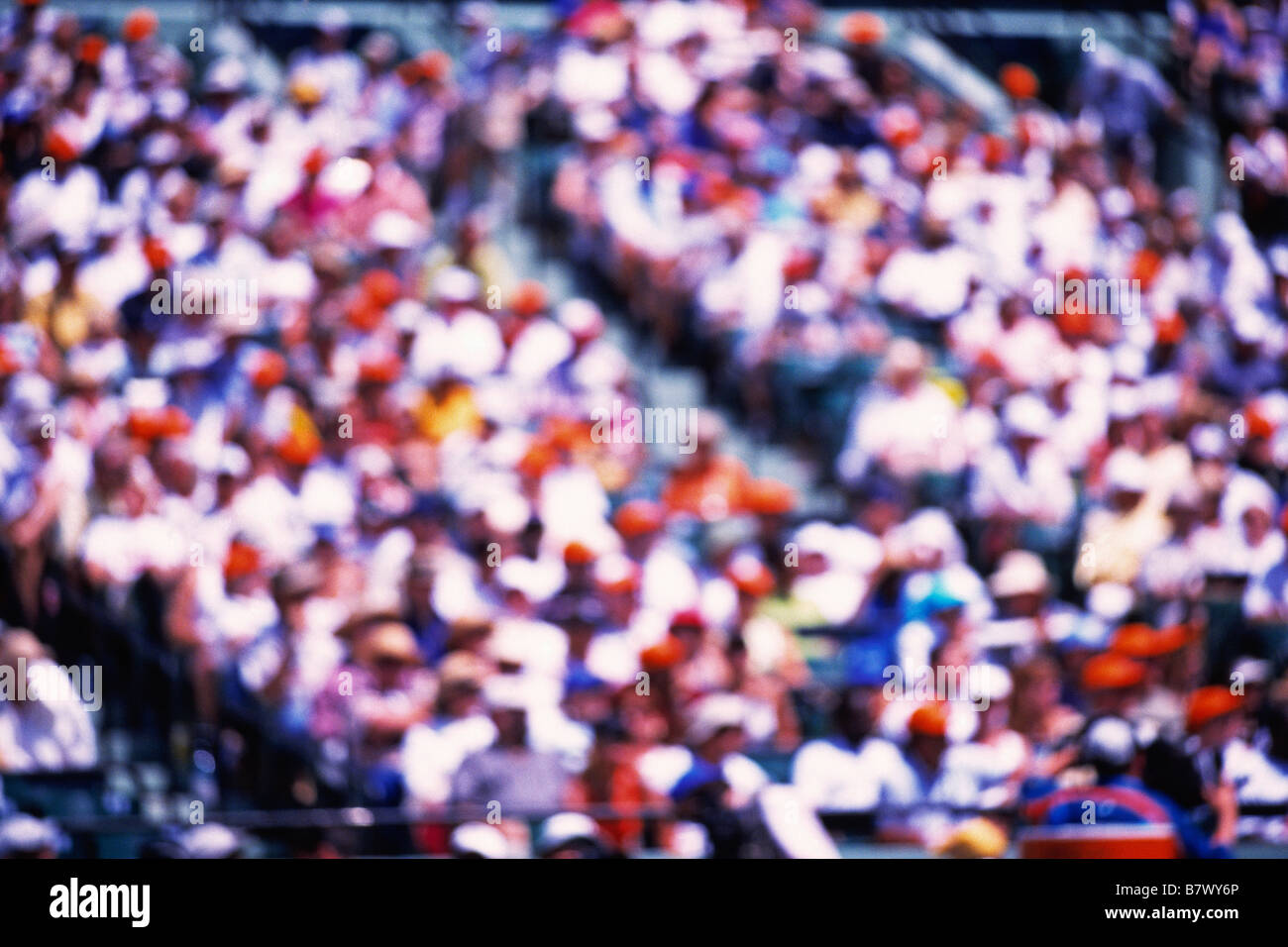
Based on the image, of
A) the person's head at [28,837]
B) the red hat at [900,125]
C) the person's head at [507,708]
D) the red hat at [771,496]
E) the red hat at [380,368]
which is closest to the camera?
the person's head at [28,837]

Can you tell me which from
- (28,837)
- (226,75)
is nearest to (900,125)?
(226,75)

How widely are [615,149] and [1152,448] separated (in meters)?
1.07

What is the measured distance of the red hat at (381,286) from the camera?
3.13 m

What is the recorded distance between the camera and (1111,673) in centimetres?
291

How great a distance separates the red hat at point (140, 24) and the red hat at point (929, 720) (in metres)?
1.73

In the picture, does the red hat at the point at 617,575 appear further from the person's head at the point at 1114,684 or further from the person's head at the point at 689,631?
the person's head at the point at 1114,684

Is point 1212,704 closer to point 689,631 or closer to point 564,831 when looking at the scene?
point 689,631

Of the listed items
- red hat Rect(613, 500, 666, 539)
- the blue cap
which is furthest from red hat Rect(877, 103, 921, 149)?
the blue cap

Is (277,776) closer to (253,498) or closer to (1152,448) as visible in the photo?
(253,498)

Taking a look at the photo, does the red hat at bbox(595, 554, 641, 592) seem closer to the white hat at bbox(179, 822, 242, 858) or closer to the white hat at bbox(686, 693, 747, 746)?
the white hat at bbox(686, 693, 747, 746)

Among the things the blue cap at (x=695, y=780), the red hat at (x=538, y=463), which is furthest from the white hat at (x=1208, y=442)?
the red hat at (x=538, y=463)

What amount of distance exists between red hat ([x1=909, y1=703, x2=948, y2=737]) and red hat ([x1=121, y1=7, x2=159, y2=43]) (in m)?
1.73

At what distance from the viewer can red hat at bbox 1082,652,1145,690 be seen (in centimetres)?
290

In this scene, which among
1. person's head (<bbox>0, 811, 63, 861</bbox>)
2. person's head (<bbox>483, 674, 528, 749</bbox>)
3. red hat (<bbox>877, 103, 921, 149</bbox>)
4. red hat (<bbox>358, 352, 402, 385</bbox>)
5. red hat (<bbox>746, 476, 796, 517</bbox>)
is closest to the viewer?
person's head (<bbox>0, 811, 63, 861</bbox>)
